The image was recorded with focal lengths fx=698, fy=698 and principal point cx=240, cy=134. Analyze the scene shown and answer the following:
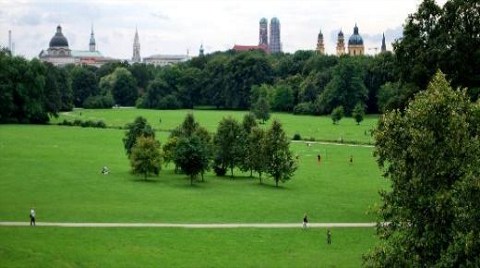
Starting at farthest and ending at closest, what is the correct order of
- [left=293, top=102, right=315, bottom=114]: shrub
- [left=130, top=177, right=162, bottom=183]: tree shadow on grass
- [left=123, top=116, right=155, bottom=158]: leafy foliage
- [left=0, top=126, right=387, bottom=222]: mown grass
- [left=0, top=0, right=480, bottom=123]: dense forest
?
[left=293, top=102, right=315, bottom=114]: shrub < [left=123, top=116, right=155, bottom=158]: leafy foliage < [left=130, top=177, right=162, bottom=183]: tree shadow on grass < [left=0, top=126, right=387, bottom=222]: mown grass < [left=0, top=0, right=480, bottom=123]: dense forest

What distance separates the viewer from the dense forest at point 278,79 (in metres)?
39.0

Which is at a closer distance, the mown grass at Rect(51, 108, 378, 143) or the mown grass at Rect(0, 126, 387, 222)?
the mown grass at Rect(0, 126, 387, 222)

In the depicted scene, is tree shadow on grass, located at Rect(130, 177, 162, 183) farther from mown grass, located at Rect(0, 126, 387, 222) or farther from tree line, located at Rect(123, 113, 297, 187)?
tree line, located at Rect(123, 113, 297, 187)

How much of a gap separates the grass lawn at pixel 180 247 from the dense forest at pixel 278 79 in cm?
1067

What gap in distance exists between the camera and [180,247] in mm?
32469

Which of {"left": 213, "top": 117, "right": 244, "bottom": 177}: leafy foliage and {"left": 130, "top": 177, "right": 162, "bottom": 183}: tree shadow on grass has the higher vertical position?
{"left": 213, "top": 117, "right": 244, "bottom": 177}: leafy foliage

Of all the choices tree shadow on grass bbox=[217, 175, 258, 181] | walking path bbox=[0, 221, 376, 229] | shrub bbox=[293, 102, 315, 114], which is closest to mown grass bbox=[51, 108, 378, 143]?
shrub bbox=[293, 102, 315, 114]

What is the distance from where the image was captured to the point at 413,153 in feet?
63.3

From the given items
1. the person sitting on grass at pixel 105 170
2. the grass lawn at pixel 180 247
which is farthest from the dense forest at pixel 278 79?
the person sitting on grass at pixel 105 170

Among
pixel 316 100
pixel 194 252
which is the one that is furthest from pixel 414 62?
pixel 316 100

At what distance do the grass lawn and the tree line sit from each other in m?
16.4

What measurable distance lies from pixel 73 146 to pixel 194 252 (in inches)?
1896

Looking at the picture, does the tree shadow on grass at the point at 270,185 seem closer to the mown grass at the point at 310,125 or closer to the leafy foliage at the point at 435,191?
the mown grass at the point at 310,125

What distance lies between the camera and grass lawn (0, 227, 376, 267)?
97.3 feet
